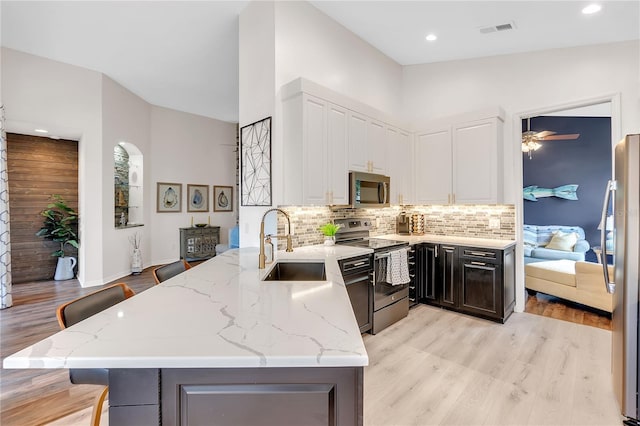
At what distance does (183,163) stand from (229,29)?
394cm

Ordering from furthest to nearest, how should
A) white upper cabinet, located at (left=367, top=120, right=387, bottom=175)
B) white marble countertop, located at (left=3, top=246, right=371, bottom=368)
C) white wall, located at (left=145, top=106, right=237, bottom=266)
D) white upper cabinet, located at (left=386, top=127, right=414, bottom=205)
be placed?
white wall, located at (left=145, top=106, right=237, bottom=266) → white upper cabinet, located at (left=386, top=127, right=414, bottom=205) → white upper cabinet, located at (left=367, top=120, right=387, bottom=175) → white marble countertop, located at (left=3, top=246, right=371, bottom=368)

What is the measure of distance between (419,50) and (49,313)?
598 centimetres

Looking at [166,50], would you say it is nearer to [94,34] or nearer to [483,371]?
[94,34]

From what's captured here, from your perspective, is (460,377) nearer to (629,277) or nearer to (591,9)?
(629,277)

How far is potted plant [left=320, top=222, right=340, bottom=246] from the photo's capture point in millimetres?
3275

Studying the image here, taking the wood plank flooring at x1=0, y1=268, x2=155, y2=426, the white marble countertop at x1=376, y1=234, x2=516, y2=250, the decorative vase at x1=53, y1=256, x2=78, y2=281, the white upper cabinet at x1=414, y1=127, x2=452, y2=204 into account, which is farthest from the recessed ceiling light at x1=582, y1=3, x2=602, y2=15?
the decorative vase at x1=53, y1=256, x2=78, y2=281

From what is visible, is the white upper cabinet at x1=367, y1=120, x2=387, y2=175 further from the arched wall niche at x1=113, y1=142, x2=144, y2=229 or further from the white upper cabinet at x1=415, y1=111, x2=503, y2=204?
the arched wall niche at x1=113, y1=142, x2=144, y2=229

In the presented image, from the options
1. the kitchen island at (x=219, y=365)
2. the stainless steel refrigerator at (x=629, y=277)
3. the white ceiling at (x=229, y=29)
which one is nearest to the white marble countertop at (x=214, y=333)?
the kitchen island at (x=219, y=365)

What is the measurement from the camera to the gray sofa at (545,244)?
16.9 ft

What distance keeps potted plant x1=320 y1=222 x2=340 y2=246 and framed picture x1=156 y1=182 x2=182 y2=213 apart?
4.72 m

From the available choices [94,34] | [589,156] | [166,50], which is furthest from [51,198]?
[589,156]

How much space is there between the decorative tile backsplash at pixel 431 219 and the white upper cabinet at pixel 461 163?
0.37 m

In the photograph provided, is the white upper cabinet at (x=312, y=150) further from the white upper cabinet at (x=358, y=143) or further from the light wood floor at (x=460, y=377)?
the light wood floor at (x=460, y=377)

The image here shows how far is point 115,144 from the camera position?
17.2ft
